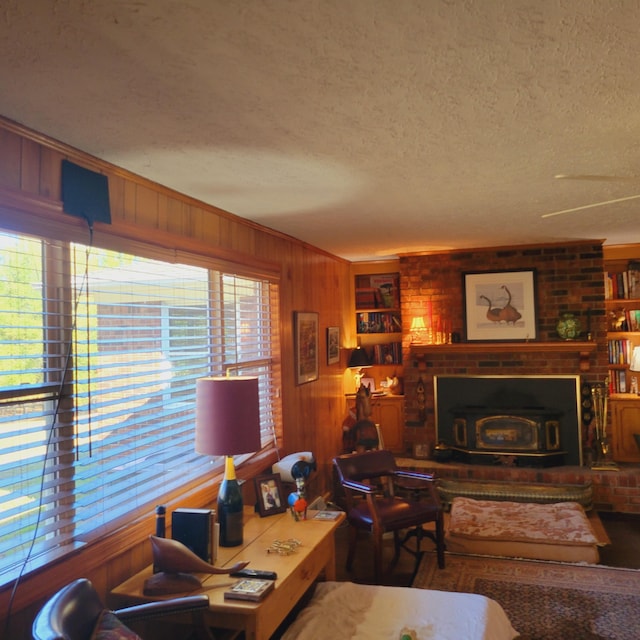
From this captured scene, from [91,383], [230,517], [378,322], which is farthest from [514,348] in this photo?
[91,383]

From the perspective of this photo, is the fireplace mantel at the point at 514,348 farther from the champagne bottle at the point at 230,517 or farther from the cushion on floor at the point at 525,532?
the champagne bottle at the point at 230,517

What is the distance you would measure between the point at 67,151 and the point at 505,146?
5.95 ft

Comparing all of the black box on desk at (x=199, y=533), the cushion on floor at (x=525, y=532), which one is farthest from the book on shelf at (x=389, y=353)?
the black box on desk at (x=199, y=533)

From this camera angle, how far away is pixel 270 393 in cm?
412

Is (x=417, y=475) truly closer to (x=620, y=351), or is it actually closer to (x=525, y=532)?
(x=525, y=532)

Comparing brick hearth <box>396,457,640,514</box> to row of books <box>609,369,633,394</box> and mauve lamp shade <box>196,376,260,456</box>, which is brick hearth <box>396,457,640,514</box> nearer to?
row of books <box>609,369,633,394</box>

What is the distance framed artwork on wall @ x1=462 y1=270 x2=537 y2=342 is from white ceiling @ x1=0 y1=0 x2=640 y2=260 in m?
2.30

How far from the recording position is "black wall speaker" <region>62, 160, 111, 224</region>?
2.23m

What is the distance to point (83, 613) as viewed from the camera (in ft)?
5.86

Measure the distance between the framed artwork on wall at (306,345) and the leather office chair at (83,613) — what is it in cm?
259

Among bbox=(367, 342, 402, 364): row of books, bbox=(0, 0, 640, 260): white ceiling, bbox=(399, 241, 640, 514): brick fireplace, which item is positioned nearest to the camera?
bbox=(0, 0, 640, 260): white ceiling

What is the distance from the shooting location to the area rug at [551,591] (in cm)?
302

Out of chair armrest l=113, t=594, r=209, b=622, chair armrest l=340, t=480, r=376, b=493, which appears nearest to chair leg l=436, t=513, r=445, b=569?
chair armrest l=340, t=480, r=376, b=493

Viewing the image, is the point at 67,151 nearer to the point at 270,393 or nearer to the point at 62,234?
the point at 62,234
